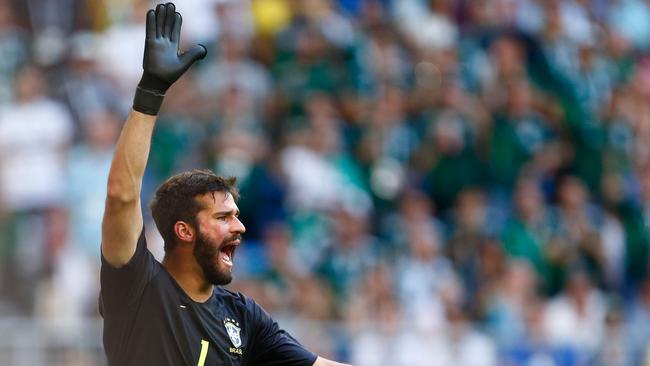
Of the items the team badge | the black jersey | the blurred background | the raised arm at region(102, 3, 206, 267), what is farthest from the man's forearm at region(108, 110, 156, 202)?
the blurred background

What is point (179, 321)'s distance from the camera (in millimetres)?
6023

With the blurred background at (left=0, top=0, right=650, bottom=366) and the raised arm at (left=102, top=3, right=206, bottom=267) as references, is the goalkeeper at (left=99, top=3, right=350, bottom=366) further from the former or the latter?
the blurred background at (left=0, top=0, right=650, bottom=366)

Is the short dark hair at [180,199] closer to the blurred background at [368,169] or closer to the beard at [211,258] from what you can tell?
the beard at [211,258]

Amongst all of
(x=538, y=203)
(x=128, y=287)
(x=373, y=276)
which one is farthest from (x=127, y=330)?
(x=538, y=203)

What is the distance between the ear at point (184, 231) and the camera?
612cm

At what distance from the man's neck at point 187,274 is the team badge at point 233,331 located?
19 centimetres

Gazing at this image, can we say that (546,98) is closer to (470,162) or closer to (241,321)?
(470,162)

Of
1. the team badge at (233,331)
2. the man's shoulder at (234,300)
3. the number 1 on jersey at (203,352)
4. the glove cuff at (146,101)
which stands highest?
the glove cuff at (146,101)

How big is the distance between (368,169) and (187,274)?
728cm

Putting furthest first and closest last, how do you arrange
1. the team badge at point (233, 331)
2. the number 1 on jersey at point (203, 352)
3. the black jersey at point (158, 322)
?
1. the team badge at point (233, 331)
2. the number 1 on jersey at point (203, 352)
3. the black jersey at point (158, 322)

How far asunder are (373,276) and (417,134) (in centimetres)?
202

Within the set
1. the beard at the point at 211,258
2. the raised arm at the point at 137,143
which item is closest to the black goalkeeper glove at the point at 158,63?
the raised arm at the point at 137,143

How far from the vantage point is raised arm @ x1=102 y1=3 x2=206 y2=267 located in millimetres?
5621

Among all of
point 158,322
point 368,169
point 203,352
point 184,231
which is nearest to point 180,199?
point 184,231
